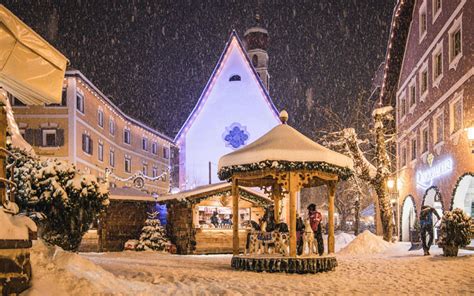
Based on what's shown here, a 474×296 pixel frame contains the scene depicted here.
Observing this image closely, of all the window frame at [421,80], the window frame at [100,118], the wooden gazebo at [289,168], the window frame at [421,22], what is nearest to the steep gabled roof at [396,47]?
the window frame at [421,22]

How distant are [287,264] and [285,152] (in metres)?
2.78

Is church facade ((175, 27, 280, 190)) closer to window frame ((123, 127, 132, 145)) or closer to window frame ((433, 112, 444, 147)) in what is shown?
window frame ((123, 127, 132, 145))

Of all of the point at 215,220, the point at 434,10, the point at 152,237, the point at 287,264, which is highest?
the point at 434,10

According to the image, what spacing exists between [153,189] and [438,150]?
134 ft

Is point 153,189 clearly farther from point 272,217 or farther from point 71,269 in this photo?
point 71,269

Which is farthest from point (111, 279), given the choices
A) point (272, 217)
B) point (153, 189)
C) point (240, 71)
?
point (153, 189)

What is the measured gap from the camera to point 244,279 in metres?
12.2

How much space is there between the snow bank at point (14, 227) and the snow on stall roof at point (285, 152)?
8.29 meters

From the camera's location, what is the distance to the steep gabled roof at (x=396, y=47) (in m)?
33.8

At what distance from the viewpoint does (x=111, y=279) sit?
31.3 feet

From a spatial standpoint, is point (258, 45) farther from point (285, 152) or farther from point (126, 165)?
point (285, 152)

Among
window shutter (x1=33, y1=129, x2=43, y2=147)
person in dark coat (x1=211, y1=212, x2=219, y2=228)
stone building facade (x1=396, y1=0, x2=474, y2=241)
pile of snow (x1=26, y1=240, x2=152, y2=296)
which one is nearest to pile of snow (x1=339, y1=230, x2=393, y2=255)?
stone building facade (x1=396, y1=0, x2=474, y2=241)

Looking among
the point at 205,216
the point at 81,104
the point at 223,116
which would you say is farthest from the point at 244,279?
the point at 81,104

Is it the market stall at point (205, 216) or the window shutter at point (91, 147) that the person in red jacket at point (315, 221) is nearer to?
the market stall at point (205, 216)
